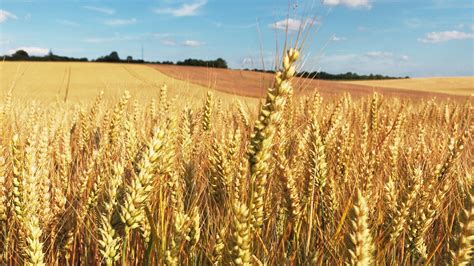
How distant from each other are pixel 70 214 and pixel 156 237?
25.2 inches

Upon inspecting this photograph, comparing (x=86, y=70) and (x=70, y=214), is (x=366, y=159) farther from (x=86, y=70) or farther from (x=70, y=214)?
(x=86, y=70)

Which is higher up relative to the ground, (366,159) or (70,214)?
(366,159)

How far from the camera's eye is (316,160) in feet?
4.59

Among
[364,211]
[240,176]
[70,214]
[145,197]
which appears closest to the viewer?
[364,211]

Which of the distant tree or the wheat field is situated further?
the distant tree

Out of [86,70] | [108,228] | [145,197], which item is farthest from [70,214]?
[86,70]

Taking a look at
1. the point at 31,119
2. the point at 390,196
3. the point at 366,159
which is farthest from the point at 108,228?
the point at 31,119

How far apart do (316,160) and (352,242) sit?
62cm

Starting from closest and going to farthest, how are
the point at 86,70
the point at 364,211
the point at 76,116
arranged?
the point at 364,211, the point at 76,116, the point at 86,70

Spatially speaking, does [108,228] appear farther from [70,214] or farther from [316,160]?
[316,160]

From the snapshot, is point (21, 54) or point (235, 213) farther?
point (21, 54)

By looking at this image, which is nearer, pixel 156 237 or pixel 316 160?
pixel 156 237

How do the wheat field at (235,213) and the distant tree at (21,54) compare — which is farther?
the distant tree at (21,54)

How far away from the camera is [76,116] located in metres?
3.65
